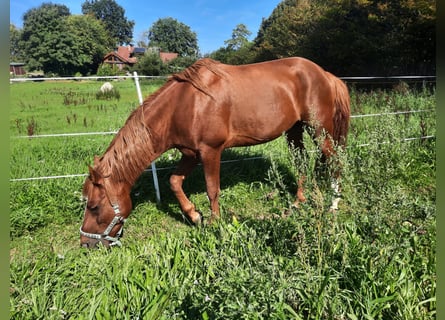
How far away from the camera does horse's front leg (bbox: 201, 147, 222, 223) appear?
10.6 feet

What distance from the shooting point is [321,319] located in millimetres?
1803

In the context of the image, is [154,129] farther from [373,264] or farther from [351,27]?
[351,27]

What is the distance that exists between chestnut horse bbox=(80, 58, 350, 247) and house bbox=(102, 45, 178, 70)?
191ft

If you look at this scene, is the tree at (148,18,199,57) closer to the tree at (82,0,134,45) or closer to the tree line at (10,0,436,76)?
the tree at (82,0,134,45)

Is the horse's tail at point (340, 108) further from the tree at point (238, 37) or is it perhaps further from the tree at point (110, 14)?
the tree at point (110, 14)

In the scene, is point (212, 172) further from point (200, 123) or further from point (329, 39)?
point (329, 39)

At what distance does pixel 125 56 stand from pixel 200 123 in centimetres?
7906

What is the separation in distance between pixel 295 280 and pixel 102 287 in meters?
1.40

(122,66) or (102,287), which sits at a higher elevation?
(122,66)

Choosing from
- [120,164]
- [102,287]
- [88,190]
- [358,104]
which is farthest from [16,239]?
[358,104]

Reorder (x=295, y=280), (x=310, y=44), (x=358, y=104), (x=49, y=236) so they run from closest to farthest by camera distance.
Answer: (x=295, y=280) < (x=49, y=236) < (x=358, y=104) < (x=310, y=44)

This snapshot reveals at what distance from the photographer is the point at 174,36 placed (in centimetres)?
8506

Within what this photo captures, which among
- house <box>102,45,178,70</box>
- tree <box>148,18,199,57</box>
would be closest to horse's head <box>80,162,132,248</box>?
house <box>102,45,178,70</box>

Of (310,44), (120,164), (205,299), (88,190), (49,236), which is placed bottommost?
(49,236)
